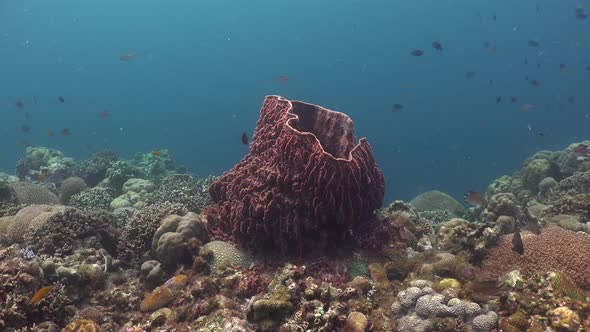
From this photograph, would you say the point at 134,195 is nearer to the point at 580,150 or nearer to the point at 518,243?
the point at 518,243

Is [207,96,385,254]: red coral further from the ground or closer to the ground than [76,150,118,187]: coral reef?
further from the ground

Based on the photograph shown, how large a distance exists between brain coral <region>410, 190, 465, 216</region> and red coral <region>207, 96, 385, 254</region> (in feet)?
44.3

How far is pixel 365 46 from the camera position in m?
124

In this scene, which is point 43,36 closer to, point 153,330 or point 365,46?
point 365,46

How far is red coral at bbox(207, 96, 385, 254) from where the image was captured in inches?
255

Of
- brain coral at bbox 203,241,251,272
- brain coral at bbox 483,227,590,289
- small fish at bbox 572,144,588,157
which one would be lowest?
brain coral at bbox 203,241,251,272

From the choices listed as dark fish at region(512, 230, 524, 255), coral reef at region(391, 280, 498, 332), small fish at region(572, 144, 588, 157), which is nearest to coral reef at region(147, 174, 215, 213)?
coral reef at region(391, 280, 498, 332)

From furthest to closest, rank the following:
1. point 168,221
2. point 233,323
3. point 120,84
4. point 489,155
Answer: point 120,84
point 489,155
point 168,221
point 233,323

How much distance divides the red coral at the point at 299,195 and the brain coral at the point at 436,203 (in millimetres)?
13511

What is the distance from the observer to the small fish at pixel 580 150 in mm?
14322

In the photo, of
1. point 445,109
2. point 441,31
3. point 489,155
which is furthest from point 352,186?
point 441,31

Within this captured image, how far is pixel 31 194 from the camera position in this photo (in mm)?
13477

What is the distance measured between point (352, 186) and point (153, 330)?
3.74 m

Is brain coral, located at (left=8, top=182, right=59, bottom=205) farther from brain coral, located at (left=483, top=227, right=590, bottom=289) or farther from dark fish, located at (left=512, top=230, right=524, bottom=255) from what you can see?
dark fish, located at (left=512, top=230, right=524, bottom=255)
